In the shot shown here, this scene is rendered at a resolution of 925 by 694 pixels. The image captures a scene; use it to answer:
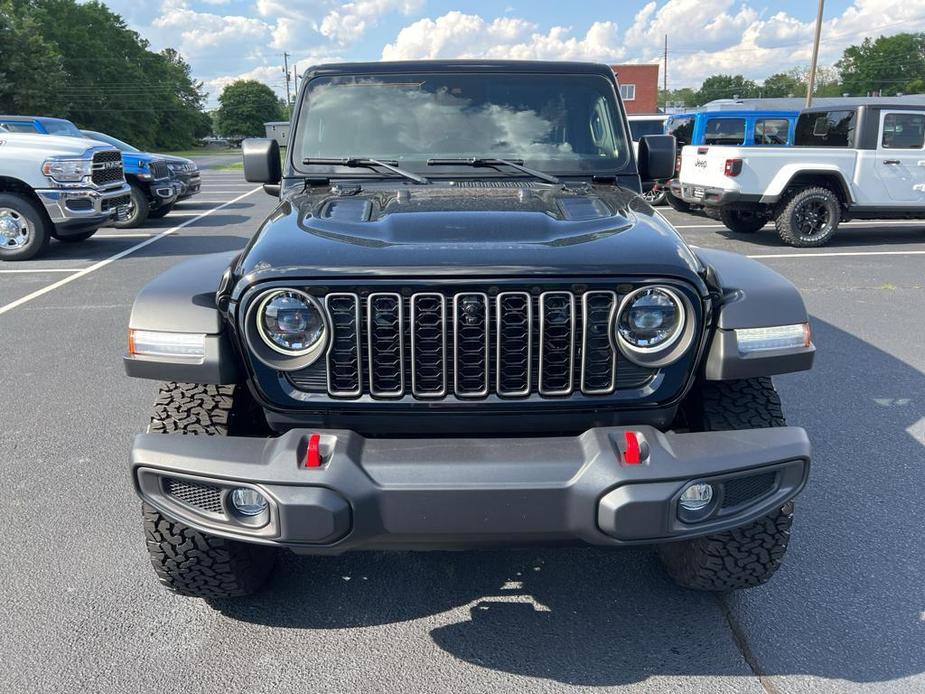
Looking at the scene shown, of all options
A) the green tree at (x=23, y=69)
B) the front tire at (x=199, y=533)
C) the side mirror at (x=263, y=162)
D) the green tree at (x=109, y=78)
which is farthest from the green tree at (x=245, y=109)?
the front tire at (x=199, y=533)

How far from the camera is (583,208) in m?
2.69

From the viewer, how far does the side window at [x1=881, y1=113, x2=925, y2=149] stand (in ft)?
33.7

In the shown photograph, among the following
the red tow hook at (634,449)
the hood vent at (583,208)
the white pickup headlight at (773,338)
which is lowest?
the red tow hook at (634,449)

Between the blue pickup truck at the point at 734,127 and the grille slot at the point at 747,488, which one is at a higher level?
the blue pickup truck at the point at 734,127

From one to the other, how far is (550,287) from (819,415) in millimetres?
2938

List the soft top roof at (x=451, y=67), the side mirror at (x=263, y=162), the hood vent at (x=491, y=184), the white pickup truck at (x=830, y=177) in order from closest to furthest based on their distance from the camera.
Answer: the hood vent at (x=491, y=184), the soft top roof at (x=451, y=67), the side mirror at (x=263, y=162), the white pickup truck at (x=830, y=177)

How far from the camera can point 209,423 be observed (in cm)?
237

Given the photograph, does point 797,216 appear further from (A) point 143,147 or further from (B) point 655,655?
(A) point 143,147

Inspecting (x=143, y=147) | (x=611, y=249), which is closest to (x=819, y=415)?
(x=611, y=249)

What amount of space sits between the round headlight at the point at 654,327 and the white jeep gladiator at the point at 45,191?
908 cm

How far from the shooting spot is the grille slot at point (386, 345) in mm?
2113

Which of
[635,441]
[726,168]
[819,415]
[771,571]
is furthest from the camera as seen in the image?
[726,168]

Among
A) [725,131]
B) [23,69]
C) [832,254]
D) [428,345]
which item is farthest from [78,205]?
[23,69]

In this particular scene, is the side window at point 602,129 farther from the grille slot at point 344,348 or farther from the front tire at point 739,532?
the grille slot at point 344,348
